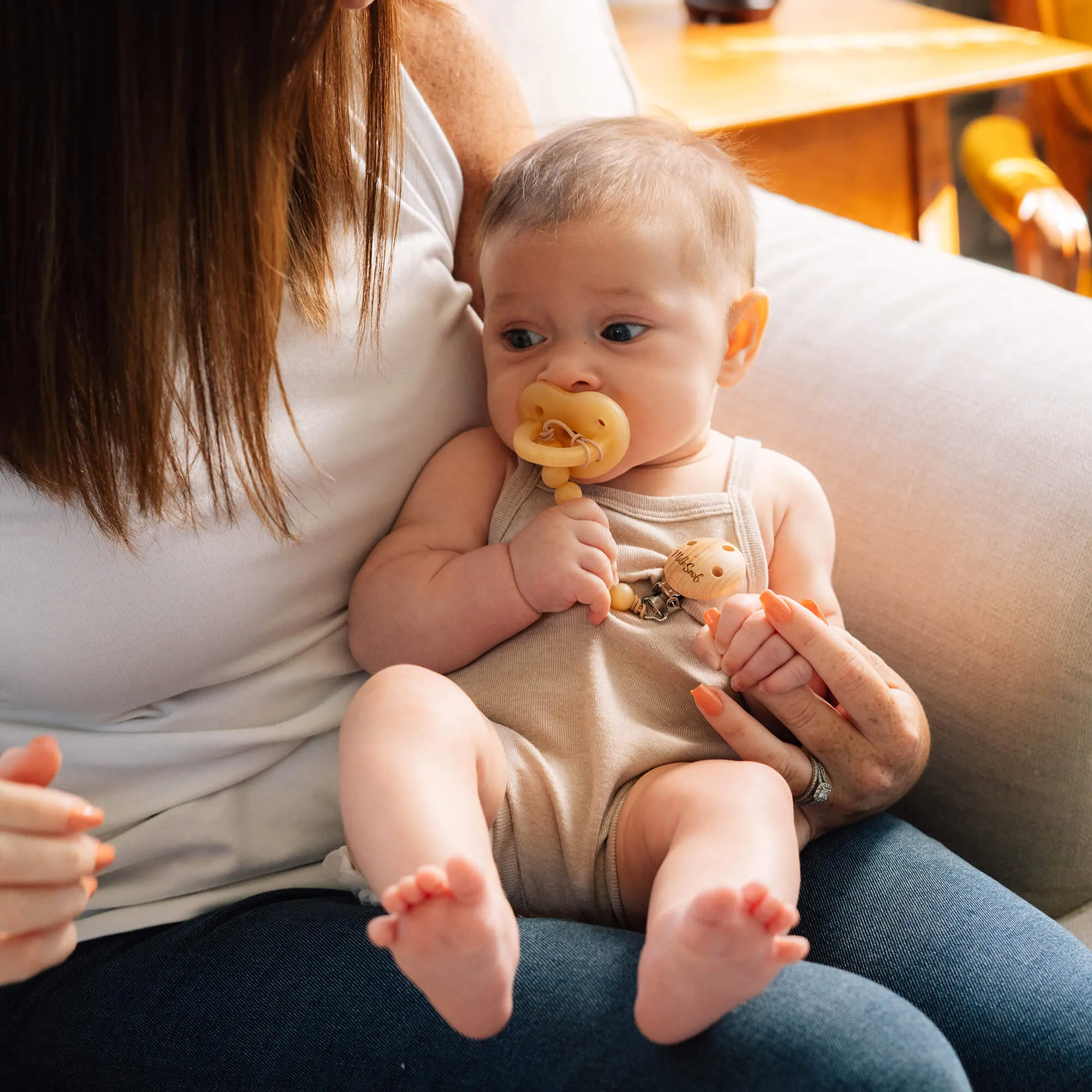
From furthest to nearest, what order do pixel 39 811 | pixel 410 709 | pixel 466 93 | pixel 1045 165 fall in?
pixel 1045 165 → pixel 466 93 → pixel 410 709 → pixel 39 811

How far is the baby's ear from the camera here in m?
0.83

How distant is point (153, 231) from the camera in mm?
574

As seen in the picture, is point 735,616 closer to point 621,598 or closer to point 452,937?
point 621,598

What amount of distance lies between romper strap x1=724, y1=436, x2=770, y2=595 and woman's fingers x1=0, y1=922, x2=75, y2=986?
47 cm

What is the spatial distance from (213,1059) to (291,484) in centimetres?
34

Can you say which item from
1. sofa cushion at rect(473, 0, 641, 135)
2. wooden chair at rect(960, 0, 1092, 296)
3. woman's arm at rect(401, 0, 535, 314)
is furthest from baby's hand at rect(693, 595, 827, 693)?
wooden chair at rect(960, 0, 1092, 296)

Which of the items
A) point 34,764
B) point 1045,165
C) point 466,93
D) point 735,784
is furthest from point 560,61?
point 1045,165

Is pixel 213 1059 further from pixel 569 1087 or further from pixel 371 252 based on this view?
pixel 371 252

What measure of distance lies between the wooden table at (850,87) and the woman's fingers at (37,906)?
1123 mm

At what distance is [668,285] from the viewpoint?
0.77 m

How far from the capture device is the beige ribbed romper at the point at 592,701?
71 centimetres

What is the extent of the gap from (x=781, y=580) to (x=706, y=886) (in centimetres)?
28

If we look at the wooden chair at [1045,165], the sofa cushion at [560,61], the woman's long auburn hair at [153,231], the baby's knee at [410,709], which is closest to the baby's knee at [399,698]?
the baby's knee at [410,709]

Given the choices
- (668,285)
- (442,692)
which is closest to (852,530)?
(668,285)
